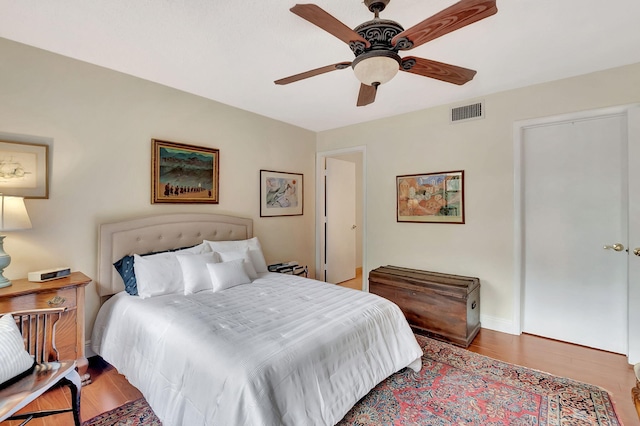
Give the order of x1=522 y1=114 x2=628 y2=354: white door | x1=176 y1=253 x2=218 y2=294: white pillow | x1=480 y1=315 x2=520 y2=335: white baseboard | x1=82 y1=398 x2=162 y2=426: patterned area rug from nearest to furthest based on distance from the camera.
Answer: x1=82 y1=398 x2=162 y2=426: patterned area rug
x1=176 y1=253 x2=218 y2=294: white pillow
x1=522 y1=114 x2=628 y2=354: white door
x1=480 y1=315 x2=520 y2=335: white baseboard

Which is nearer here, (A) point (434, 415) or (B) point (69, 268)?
(A) point (434, 415)

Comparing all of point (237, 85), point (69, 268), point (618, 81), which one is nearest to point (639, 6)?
point (618, 81)

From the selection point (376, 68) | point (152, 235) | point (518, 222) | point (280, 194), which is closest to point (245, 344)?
point (376, 68)

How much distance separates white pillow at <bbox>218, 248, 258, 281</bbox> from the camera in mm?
2926

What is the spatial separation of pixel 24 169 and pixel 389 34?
281 centimetres

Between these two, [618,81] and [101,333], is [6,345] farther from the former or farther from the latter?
[618,81]

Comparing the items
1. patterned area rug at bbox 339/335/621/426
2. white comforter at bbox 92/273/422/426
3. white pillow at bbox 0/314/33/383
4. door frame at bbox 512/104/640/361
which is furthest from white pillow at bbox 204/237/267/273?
door frame at bbox 512/104/640/361

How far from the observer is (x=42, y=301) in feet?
6.63

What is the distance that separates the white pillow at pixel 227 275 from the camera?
2600 millimetres

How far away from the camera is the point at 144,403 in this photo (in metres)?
1.97

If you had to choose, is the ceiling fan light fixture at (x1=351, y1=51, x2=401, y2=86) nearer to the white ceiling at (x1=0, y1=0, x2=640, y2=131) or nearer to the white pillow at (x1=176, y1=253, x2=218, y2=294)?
the white ceiling at (x1=0, y1=0, x2=640, y2=131)

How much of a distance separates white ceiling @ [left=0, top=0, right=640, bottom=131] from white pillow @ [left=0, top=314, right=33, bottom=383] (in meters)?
1.89

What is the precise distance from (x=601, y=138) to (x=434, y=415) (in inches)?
113

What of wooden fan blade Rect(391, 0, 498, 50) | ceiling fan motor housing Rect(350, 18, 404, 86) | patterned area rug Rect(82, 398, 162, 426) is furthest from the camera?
patterned area rug Rect(82, 398, 162, 426)
